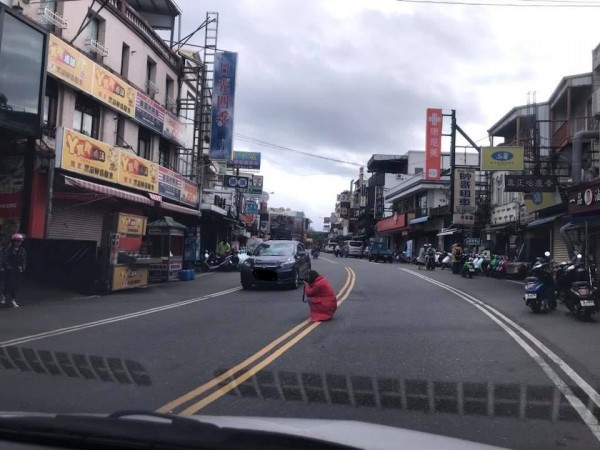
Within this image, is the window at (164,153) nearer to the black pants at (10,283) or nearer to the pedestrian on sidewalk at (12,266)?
the pedestrian on sidewalk at (12,266)

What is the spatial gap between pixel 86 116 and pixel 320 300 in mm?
13509

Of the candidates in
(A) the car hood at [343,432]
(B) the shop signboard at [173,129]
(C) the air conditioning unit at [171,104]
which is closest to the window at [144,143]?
(B) the shop signboard at [173,129]

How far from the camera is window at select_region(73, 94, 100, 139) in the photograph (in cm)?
2069

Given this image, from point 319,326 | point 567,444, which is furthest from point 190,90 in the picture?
point 567,444

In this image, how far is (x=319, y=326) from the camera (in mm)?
11188

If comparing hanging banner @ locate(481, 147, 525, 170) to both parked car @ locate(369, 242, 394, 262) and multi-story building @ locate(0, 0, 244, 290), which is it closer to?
multi-story building @ locate(0, 0, 244, 290)

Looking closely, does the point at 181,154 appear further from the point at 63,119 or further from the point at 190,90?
the point at 63,119

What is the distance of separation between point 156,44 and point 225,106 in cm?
443

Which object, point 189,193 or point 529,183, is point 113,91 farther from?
point 529,183

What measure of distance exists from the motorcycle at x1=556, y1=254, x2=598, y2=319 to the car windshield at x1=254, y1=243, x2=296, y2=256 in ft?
27.0

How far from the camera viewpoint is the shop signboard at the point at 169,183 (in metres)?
26.3

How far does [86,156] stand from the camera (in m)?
19.6

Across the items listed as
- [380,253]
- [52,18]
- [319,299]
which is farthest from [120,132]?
[380,253]

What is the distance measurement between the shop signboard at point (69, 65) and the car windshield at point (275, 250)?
8020mm
